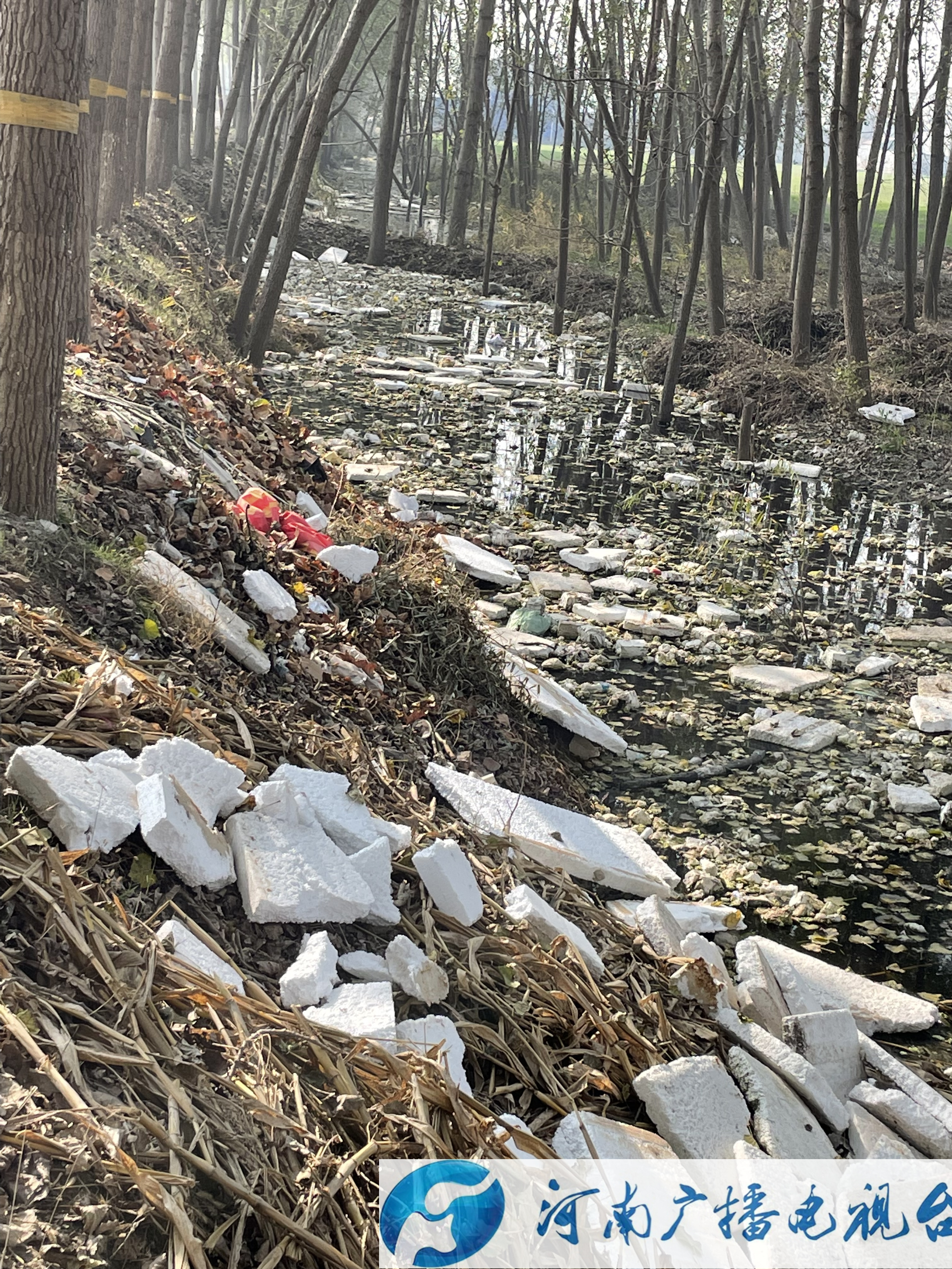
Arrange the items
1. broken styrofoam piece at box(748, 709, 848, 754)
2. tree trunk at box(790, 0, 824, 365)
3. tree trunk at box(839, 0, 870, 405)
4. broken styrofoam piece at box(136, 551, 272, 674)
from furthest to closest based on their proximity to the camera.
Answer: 1. tree trunk at box(790, 0, 824, 365)
2. tree trunk at box(839, 0, 870, 405)
3. broken styrofoam piece at box(748, 709, 848, 754)
4. broken styrofoam piece at box(136, 551, 272, 674)

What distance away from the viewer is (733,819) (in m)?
4.20

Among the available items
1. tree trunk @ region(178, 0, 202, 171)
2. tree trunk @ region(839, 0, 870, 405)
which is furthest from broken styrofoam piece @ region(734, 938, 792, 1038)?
tree trunk @ region(178, 0, 202, 171)

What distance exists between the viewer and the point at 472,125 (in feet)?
66.1

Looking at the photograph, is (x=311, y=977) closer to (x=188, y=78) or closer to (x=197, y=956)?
(x=197, y=956)

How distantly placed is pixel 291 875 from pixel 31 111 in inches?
97.9

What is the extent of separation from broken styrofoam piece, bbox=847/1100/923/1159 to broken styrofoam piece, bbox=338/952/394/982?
1097mm

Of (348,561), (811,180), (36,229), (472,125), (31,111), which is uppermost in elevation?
(472,125)

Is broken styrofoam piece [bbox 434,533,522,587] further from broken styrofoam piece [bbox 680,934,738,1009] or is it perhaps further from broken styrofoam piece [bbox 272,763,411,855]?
broken styrofoam piece [bbox 680,934,738,1009]

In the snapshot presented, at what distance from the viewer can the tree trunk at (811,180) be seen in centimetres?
Result: 1169

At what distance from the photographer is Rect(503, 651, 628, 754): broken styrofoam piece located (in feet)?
14.9

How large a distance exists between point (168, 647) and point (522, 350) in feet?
38.8

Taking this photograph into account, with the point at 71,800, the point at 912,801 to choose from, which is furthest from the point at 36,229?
the point at 912,801

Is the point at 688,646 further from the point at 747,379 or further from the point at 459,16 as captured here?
the point at 459,16

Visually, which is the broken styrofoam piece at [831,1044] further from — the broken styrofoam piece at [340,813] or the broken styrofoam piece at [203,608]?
the broken styrofoam piece at [203,608]
